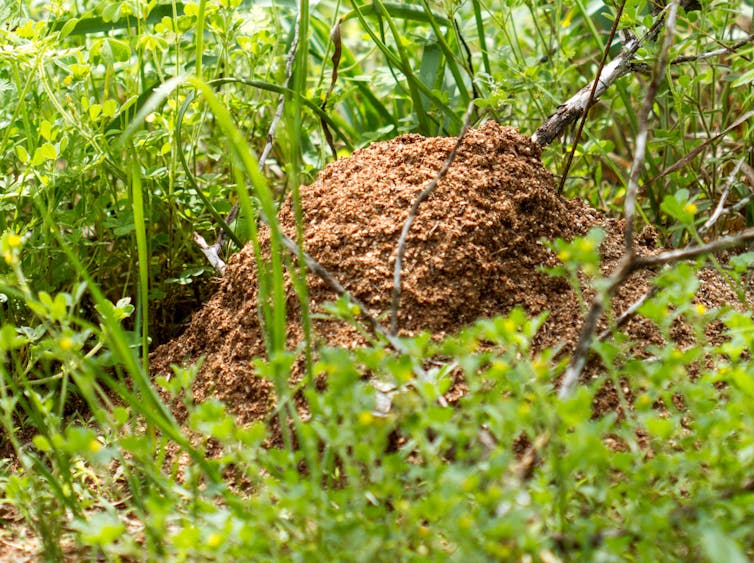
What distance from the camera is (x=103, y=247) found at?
220 centimetres

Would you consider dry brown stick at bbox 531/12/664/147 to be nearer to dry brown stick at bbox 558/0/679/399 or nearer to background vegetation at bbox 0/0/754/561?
background vegetation at bbox 0/0/754/561

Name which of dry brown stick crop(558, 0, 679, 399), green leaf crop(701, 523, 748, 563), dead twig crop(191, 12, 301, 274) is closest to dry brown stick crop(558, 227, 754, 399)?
dry brown stick crop(558, 0, 679, 399)

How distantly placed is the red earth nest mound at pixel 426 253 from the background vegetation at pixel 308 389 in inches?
4.6


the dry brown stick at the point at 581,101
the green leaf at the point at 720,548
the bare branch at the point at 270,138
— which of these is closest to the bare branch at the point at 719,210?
the dry brown stick at the point at 581,101

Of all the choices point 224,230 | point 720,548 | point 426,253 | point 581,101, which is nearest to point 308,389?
point 426,253

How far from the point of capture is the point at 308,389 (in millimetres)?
1403

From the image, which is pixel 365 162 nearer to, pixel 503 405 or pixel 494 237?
pixel 494 237

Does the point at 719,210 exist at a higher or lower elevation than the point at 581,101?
lower

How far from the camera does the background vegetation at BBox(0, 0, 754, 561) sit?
3.83 feet

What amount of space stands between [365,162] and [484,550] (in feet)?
3.62

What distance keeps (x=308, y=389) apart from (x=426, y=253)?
1.58ft

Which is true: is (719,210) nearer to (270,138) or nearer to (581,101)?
(581,101)

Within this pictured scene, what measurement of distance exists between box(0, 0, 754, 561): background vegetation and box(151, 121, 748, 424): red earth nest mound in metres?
0.12

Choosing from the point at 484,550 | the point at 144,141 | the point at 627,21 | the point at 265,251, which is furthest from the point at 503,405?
the point at 144,141
